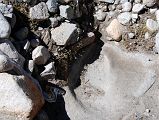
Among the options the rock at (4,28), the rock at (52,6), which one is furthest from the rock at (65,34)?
the rock at (4,28)

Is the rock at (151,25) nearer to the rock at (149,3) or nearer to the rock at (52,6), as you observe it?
the rock at (149,3)

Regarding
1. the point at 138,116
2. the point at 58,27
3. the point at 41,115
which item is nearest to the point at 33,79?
the point at 41,115

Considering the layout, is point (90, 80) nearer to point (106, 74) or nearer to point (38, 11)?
point (106, 74)

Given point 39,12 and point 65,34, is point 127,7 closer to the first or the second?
point 65,34

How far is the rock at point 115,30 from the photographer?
716cm

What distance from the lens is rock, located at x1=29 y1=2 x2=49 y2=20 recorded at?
6.66 m

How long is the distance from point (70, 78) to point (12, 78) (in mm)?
1266

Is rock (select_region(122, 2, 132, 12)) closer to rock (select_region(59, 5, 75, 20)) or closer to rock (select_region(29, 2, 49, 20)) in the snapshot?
rock (select_region(59, 5, 75, 20))

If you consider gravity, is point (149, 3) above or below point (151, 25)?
above

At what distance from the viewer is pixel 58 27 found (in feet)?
22.4

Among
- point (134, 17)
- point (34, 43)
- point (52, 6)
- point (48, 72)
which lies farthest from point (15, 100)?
point (134, 17)

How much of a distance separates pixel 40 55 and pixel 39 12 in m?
0.68

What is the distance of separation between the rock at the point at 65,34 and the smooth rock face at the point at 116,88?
23.7 inches

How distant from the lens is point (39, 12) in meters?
6.68
